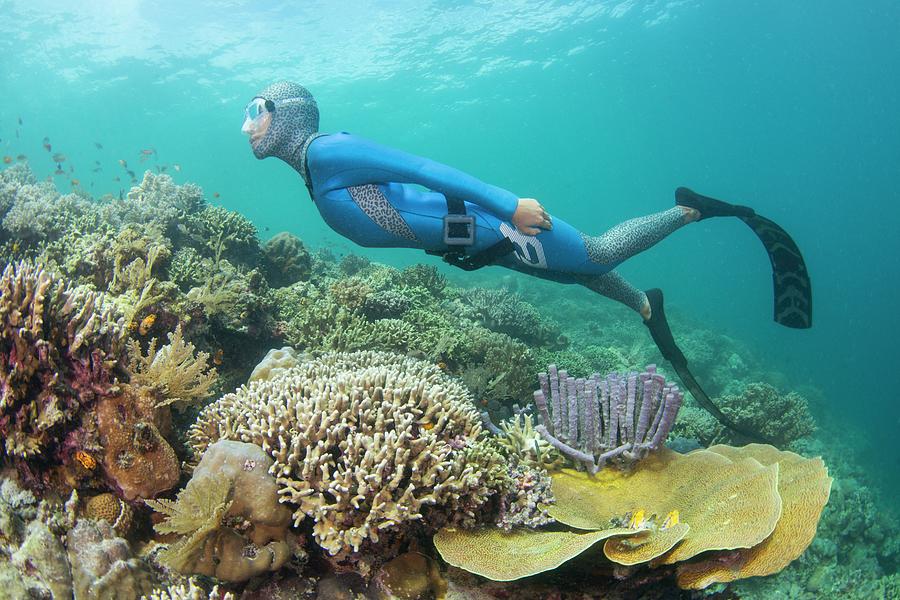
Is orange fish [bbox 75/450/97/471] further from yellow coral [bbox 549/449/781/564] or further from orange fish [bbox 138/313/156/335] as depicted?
yellow coral [bbox 549/449/781/564]

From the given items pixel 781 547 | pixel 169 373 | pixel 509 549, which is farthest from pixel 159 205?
pixel 781 547

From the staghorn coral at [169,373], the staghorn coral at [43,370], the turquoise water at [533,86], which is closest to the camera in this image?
the staghorn coral at [43,370]

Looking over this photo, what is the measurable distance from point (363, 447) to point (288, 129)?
11.7ft

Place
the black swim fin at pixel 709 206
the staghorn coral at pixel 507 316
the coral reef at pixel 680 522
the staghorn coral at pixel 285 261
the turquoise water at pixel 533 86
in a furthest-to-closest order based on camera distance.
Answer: the turquoise water at pixel 533 86, the staghorn coral at pixel 507 316, the staghorn coral at pixel 285 261, the black swim fin at pixel 709 206, the coral reef at pixel 680 522

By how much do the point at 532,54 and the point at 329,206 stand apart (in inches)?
1764

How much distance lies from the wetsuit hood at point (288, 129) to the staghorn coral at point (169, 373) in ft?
7.16

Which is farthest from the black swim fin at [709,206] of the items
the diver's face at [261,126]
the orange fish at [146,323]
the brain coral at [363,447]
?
the orange fish at [146,323]

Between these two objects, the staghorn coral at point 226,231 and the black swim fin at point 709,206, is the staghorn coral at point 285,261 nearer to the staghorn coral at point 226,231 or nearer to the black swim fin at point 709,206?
the staghorn coral at point 226,231

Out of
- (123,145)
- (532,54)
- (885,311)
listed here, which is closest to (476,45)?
(532,54)

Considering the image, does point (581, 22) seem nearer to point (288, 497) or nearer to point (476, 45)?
point (476, 45)

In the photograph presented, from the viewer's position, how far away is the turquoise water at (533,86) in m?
31.6

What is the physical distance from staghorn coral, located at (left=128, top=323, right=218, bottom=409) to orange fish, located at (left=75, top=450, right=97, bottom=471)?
0.43 meters

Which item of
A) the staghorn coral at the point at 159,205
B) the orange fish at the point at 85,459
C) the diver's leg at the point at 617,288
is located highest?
the staghorn coral at the point at 159,205

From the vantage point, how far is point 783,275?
5.24 metres
